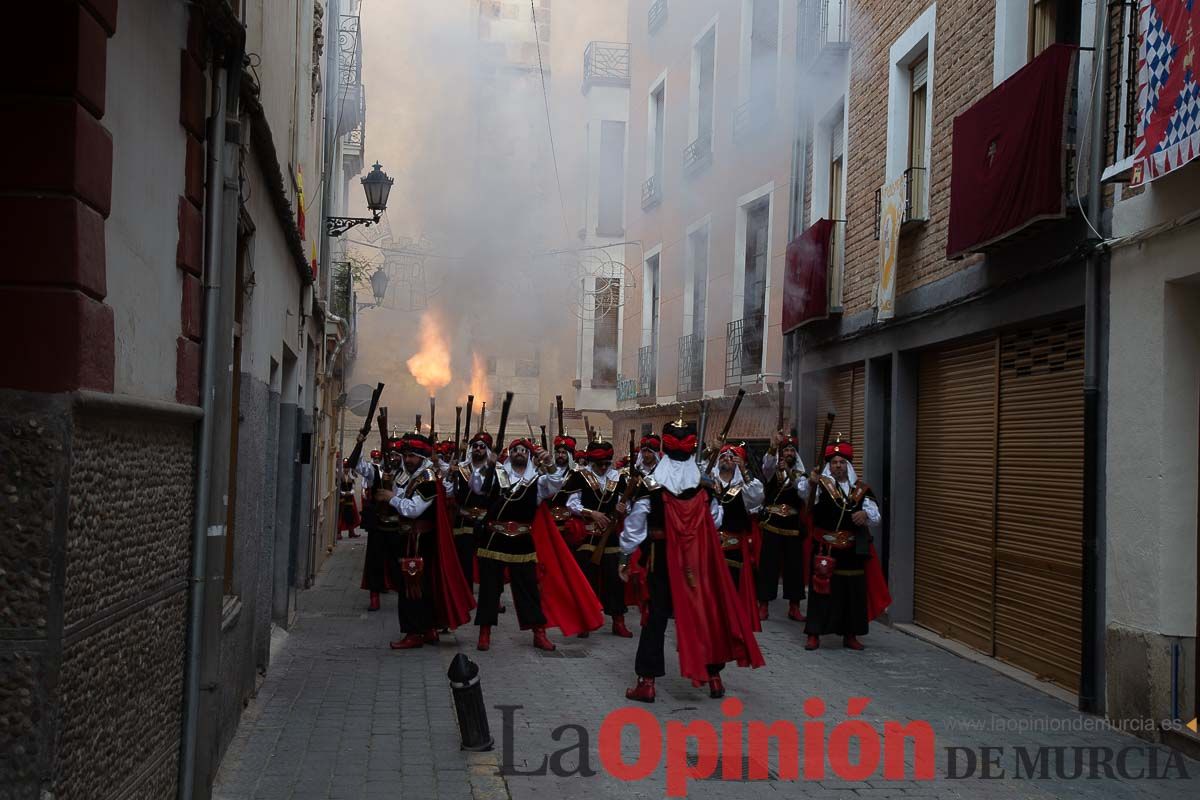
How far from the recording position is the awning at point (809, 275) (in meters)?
14.0

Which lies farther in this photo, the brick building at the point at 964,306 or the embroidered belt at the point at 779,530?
the embroidered belt at the point at 779,530

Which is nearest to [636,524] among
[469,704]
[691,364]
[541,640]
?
[469,704]

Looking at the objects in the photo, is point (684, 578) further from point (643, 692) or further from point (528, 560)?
point (528, 560)

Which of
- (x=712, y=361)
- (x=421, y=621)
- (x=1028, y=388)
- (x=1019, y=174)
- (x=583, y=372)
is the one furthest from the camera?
(x=583, y=372)

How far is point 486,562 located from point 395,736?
332 centimetres

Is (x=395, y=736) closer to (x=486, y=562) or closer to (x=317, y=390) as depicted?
(x=486, y=562)

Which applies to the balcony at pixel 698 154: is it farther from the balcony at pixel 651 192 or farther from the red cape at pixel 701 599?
the red cape at pixel 701 599

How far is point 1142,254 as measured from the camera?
25.1 ft

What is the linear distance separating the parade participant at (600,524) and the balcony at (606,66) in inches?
584

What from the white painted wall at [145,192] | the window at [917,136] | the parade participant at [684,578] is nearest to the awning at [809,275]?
the window at [917,136]

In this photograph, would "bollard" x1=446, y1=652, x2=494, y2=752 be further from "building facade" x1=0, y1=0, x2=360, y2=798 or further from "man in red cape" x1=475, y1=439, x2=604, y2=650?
"man in red cape" x1=475, y1=439, x2=604, y2=650

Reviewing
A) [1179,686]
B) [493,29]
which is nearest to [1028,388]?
[1179,686]

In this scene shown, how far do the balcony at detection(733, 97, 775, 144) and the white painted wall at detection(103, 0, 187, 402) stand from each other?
13.7m

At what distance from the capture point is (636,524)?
848 cm
